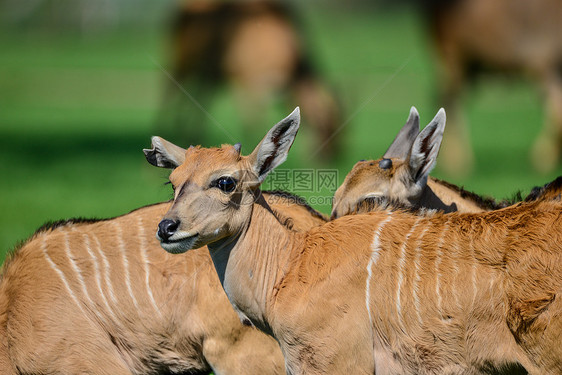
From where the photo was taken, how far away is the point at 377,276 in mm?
4504

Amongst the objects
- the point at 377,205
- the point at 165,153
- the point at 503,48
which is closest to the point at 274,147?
the point at 165,153

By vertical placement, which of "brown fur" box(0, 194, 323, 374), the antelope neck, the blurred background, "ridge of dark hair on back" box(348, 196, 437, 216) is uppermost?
"ridge of dark hair on back" box(348, 196, 437, 216)

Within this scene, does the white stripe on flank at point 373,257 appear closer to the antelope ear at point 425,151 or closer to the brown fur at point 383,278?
the brown fur at point 383,278

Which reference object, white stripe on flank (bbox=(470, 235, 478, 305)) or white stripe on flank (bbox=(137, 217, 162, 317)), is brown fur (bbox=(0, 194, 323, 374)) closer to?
white stripe on flank (bbox=(137, 217, 162, 317))

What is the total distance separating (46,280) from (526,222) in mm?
2689

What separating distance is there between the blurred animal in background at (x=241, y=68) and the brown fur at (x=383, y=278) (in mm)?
11507

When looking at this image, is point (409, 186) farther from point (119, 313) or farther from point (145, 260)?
point (119, 313)

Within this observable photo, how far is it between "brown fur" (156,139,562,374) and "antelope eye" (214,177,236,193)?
0.03 m

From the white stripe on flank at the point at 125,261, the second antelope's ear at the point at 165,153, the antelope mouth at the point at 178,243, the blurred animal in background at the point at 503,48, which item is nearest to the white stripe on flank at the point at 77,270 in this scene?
the white stripe on flank at the point at 125,261

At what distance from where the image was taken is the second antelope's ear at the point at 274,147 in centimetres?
467

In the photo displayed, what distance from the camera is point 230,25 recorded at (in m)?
17.5

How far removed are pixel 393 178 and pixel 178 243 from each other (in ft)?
5.63

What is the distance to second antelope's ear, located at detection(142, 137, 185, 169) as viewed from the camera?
491 cm

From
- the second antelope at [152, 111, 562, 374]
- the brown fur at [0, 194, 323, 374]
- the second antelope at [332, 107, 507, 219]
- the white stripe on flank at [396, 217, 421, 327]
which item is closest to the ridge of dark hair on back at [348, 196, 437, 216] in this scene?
the second antelope at [332, 107, 507, 219]
